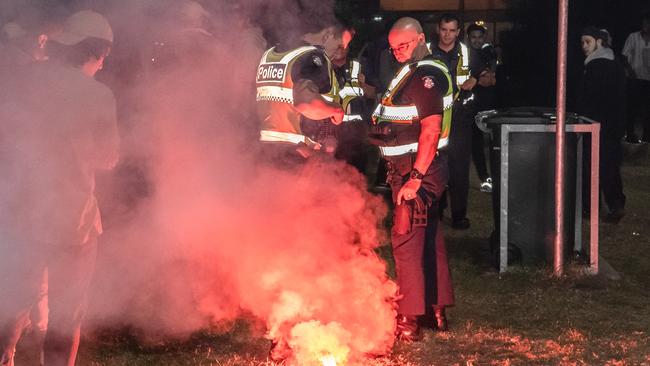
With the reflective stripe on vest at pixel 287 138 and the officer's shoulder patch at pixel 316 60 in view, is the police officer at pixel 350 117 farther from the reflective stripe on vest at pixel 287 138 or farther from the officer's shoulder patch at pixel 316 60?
the officer's shoulder patch at pixel 316 60

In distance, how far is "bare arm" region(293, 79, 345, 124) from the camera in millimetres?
5465

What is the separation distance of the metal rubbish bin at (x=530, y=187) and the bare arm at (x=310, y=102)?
180 centimetres

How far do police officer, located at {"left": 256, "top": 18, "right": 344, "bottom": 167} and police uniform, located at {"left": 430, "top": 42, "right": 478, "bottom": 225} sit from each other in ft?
7.67

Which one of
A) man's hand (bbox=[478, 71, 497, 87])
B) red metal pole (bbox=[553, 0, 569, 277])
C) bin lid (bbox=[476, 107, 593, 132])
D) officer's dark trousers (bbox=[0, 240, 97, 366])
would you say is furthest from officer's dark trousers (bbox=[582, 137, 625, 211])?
officer's dark trousers (bbox=[0, 240, 97, 366])

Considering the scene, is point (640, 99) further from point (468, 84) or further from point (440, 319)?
point (440, 319)

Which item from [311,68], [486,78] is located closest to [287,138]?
[311,68]

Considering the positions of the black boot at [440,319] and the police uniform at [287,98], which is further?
the black boot at [440,319]

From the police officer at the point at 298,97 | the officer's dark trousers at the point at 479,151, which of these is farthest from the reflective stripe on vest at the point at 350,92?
the officer's dark trousers at the point at 479,151

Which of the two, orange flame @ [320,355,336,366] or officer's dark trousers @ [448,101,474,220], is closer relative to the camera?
orange flame @ [320,355,336,366]

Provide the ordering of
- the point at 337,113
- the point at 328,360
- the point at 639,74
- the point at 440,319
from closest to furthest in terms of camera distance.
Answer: the point at 328,360 < the point at 337,113 < the point at 440,319 < the point at 639,74

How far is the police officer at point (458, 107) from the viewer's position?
8078 mm

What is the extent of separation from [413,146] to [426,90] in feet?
1.15

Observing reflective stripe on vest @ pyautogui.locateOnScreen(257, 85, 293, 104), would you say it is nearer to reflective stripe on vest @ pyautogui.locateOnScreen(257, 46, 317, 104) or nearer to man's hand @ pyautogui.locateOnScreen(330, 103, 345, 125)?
reflective stripe on vest @ pyautogui.locateOnScreen(257, 46, 317, 104)

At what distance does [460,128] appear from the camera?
834cm
